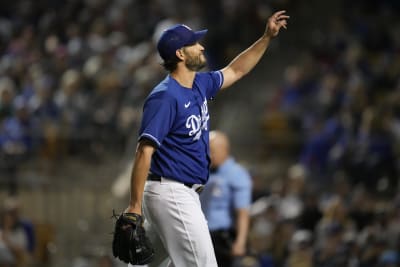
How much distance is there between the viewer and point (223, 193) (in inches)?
355

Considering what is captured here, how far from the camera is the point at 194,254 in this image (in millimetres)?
6426

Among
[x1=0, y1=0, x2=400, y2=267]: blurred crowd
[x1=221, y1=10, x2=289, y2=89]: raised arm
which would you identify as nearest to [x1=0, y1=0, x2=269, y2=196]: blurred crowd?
[x1=0, y1=0, x2=400, y2=267]: blurred crowd

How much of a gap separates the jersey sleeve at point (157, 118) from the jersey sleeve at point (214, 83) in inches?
21.8

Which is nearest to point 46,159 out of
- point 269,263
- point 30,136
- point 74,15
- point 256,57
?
point 30,136

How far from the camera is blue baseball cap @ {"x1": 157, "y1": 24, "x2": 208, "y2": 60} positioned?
6.48 meters

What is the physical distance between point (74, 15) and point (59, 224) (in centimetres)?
553

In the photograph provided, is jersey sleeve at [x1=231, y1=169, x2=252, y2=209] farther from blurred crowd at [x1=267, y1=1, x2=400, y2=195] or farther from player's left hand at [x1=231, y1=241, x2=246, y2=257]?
blurred crowd at [x1=267, y1=1, x2=400, y2=195]

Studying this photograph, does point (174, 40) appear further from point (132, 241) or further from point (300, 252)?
point (300, 252)

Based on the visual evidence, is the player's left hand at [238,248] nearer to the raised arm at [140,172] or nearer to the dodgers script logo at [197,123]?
the dodgers script logo at [197,123]

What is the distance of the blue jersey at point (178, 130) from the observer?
6.27 m

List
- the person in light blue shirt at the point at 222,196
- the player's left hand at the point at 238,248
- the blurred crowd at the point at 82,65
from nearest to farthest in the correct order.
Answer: the player's left hand at the point at 238,248, the person in light blue shirt at the point at 222,196, the blurred crowd at the point at 82,65

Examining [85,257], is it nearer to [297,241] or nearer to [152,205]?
[297,241]

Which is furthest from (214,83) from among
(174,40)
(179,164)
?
(179,164)

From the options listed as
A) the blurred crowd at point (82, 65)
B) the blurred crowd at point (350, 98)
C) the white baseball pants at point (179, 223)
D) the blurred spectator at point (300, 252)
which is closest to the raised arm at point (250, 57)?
the white baseball pants at point (179, 223)
